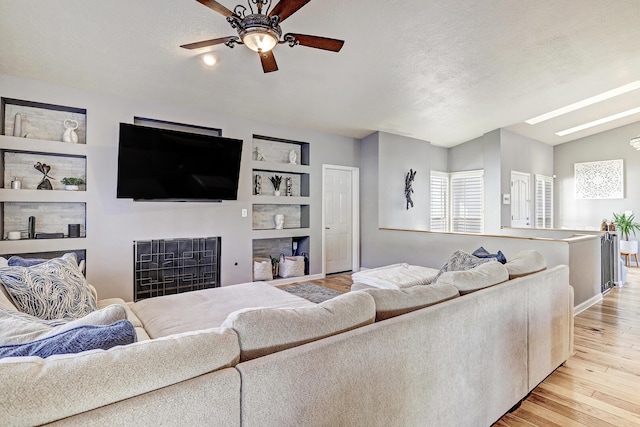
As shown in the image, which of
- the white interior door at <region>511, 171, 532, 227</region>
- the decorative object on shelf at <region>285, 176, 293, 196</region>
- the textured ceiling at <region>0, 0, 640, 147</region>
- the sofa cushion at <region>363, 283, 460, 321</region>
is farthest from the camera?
the white interior door at <region>511, 171, 532, 227</region>

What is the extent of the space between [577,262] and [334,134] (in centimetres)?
394

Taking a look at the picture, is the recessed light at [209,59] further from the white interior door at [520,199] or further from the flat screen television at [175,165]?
the white interior door at [520,199]

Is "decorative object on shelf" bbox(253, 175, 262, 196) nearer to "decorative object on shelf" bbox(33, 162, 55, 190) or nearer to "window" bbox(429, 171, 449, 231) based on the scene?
"decorative object on shelf" bbox(33, 162, 55, 190)

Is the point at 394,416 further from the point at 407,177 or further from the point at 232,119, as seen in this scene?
the point at 407,177

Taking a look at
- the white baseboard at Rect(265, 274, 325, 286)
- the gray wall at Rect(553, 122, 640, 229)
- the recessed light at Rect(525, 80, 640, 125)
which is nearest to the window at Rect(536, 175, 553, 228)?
the gray wall at Rect(553, 122, 640, 229)

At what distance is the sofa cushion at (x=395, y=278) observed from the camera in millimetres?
2955

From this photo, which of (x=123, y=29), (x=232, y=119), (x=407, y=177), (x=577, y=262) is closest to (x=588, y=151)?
(x=407, y=177)

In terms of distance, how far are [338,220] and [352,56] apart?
3.13 meters

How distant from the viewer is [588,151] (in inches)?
298

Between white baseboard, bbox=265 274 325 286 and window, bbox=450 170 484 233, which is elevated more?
window, bbox=450 170 484 233

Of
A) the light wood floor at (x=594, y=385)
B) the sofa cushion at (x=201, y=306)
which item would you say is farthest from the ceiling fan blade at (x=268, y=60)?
the light wood floor at (x=594, y=385)

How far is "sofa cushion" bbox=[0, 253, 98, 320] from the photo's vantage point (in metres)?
1.71

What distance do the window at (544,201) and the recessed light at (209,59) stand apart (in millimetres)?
7511

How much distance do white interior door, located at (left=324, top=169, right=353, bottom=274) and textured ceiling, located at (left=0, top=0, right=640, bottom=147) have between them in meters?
1.18
